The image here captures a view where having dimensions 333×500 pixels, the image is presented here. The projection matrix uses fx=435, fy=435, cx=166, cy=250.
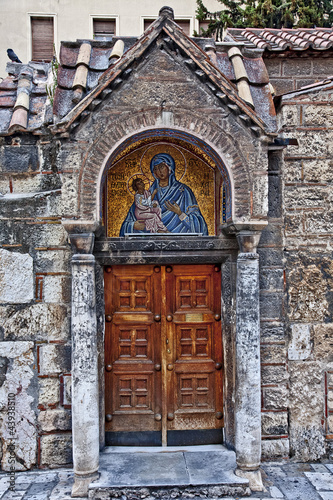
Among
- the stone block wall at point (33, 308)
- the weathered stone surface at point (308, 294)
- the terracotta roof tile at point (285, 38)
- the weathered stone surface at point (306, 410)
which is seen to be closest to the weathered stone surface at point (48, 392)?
the stone block wall at point (33, 308)

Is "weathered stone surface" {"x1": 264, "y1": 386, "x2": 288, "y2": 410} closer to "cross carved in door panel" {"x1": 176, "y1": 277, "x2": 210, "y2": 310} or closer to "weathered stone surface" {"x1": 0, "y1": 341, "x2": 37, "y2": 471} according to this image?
"cross carved in door panel" {"x1": 176, "y1": 277, "x2": 210, "y2": 310}

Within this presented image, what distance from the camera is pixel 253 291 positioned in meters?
4.24

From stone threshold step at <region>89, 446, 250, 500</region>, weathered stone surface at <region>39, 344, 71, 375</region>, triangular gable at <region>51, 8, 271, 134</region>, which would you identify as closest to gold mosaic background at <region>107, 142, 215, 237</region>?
triangular gable at <region>51, 8, 271, 134</region>

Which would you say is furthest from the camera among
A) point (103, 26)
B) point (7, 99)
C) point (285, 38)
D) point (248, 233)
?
point (103, 26)

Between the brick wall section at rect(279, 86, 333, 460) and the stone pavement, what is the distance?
0.22 m

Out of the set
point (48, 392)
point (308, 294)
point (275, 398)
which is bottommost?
point (275, 398)

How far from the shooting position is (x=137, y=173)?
15.3ft

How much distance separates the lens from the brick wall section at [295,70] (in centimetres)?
575

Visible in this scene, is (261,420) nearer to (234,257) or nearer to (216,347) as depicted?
(216,347)

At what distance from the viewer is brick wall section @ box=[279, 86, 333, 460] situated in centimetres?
464

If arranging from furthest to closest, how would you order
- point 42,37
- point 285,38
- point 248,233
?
point 42,37 → point 285,38 → point 248,233

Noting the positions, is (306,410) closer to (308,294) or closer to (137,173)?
(308,294)

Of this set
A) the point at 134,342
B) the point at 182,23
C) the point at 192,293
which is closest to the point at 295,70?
the point at 192,293

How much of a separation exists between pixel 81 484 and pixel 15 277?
83.4 inches
